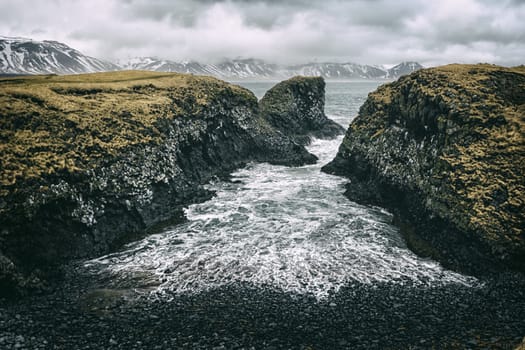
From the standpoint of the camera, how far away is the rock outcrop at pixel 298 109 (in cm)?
7688

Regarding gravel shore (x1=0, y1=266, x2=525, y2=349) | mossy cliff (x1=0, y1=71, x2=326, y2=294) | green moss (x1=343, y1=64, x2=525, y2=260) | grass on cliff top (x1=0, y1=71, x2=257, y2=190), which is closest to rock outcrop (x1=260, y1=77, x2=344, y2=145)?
mossy cliff (x1=0, y1=71, x2=326, y2=294)

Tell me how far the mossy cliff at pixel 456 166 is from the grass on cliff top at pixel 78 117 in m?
28.5

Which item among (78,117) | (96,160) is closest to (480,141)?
(96,160)

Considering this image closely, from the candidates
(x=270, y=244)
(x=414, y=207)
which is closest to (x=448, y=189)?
(x=414, y=207)

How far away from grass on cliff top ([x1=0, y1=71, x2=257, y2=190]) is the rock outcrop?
23.0 m

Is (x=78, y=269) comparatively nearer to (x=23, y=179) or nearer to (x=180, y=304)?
(x=23, y=179)

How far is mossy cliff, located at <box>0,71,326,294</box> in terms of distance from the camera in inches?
1034

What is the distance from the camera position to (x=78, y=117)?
37.4 meters

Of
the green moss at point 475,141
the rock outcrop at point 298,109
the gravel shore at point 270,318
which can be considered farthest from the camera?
the rock outcrop at point 298,109

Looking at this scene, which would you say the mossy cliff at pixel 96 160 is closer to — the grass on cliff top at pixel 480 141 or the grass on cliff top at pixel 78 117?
the grass on cliff top at pixel 78 117

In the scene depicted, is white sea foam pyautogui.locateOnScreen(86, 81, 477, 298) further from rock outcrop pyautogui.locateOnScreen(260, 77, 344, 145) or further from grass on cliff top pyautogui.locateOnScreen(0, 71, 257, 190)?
rock outcrop pyautogui.locateOnScreen(260, 77, 344, 145)

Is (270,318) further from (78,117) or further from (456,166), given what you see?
(78,117)

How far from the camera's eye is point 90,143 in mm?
35312

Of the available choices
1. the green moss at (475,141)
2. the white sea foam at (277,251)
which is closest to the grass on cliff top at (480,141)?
the green moss at (475,141)
